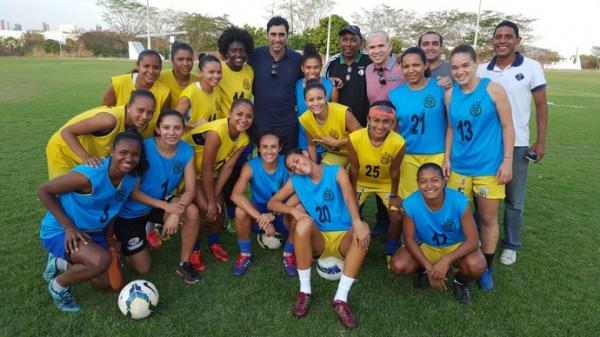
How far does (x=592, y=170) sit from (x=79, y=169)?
840 cm

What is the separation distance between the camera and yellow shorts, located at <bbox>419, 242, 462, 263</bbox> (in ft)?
11.4

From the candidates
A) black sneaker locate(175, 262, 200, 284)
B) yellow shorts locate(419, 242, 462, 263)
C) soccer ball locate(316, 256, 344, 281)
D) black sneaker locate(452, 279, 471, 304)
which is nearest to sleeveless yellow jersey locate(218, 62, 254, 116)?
black sneaker locate(175, 262, 200, 284)

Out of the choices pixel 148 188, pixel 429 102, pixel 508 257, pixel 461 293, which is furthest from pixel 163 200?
pixel 508 257

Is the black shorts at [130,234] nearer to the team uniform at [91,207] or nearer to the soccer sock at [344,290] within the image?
the team uniform at [91,207]

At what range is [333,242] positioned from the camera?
3525mm

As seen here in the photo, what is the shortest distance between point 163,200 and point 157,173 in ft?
1.04

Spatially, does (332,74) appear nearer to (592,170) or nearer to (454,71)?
(454,71)

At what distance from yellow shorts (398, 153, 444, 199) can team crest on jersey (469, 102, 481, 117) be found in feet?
1.75

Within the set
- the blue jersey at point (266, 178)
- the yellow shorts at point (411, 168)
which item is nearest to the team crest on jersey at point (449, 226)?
the yellow shorts at point (411, 168)

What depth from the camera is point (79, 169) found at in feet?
10.2

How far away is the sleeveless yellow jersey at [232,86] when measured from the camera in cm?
447

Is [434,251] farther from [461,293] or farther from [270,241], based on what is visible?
[270,241]

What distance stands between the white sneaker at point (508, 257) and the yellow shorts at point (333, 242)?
1.73m

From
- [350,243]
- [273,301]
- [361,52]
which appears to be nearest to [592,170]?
[361,52]
